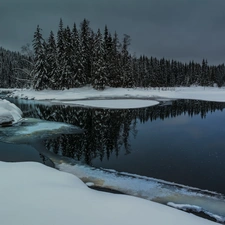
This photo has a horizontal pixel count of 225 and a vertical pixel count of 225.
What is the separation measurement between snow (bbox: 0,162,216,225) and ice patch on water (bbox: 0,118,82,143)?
6195mm

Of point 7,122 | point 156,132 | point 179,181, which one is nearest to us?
point 179,181

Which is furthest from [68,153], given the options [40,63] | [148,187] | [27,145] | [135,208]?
[40,63]

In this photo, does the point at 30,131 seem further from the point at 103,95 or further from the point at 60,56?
the point at 60,56

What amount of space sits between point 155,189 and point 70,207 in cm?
260

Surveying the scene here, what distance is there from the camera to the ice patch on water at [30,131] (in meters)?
11.2

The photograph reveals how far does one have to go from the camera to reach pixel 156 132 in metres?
12.7

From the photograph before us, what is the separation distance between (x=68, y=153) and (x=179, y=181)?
15.5 feet

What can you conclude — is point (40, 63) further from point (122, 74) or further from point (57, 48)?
point (122, 74)

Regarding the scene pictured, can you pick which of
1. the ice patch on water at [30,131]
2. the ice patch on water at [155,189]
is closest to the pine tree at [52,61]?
the ice patch on water at [30,131]

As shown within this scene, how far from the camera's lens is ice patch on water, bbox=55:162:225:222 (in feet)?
16.7

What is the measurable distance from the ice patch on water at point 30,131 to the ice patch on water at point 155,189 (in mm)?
5299

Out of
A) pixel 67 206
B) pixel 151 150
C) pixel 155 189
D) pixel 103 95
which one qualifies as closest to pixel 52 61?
pixel 103 95

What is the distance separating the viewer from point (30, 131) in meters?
12.7

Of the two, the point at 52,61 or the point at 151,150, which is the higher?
the point at 52,61
